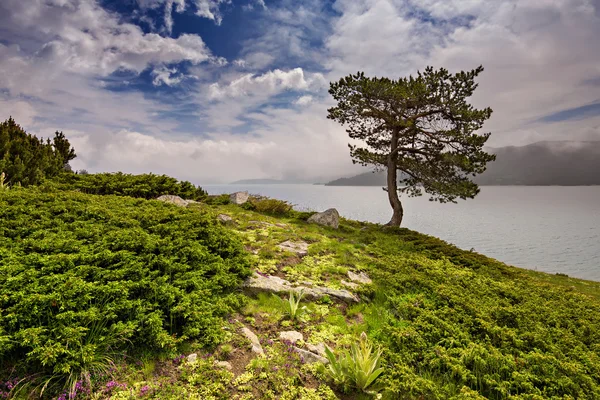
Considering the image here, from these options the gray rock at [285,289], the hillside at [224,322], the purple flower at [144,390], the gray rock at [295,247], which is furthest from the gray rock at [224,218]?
the purple flower at [144,390]

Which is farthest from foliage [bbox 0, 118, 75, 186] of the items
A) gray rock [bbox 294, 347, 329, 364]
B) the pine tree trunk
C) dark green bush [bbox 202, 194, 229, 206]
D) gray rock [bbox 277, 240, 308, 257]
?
the pine tree trunk

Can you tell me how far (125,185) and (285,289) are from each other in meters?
12.7

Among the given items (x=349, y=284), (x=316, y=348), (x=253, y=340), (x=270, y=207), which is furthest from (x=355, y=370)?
(x=270, y=207)

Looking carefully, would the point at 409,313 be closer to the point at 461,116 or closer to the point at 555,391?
the point at 555,391

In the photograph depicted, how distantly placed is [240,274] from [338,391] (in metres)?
3.52

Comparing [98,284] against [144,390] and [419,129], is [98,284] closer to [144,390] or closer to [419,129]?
[144,390]

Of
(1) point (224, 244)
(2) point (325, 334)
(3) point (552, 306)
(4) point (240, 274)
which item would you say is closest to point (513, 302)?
(3) point (552, 306)

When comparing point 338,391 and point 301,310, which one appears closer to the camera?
point 338,391

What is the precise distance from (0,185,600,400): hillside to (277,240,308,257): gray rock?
4.02 feet

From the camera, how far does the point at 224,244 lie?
24.8 feet

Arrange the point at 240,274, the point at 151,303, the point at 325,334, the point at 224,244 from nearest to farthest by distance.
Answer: the point at 151,303 < the point at 325,334 < the point at 240,274 < the point at 224,244

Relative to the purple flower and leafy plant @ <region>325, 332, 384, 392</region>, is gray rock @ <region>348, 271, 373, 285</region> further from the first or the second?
the purple flower

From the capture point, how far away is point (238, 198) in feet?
62.3

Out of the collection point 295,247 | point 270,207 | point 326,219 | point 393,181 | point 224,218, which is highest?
point 393,181
